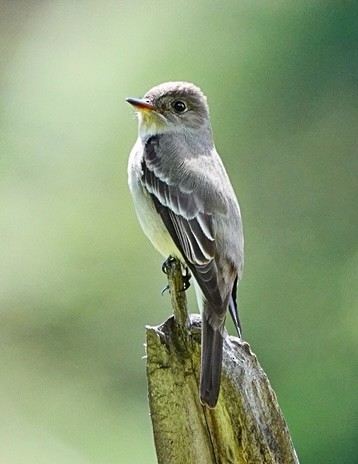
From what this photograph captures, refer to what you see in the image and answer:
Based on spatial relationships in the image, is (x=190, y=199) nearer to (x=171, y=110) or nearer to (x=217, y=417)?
(x=171, y=110)

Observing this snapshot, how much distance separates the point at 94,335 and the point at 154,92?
2.69 m

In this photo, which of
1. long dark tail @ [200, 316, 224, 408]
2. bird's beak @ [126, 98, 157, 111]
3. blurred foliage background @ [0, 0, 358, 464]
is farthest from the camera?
blurred foliage background @ [0, 0, 358, 464]

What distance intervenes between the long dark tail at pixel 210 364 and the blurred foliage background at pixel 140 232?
265cm

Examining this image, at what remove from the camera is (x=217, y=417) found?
3387mm

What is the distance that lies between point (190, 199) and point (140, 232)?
2944 millimetres

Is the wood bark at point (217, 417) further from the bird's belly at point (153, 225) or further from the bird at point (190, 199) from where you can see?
the bird's belly at point (153, 225)

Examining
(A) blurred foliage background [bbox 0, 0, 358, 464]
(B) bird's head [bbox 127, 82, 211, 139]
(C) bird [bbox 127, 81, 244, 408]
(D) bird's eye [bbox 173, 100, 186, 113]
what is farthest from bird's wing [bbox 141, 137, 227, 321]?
(A) blurred foliage background [bbox 0, 0, 358, 464]

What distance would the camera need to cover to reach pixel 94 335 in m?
7.07

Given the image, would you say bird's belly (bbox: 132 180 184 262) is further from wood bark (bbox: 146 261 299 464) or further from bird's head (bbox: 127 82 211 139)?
wood bark (bbox: 146 261 299 464)

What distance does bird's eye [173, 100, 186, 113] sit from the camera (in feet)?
15.5

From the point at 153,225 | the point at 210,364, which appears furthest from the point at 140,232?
the point at 210,364

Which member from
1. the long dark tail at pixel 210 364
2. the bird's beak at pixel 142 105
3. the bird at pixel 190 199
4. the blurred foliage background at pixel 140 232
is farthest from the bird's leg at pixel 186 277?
the blurred foliage background at pixel 140 232

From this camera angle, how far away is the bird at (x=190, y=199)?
393 centimetres

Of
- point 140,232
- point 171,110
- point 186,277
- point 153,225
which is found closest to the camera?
point 186,277
